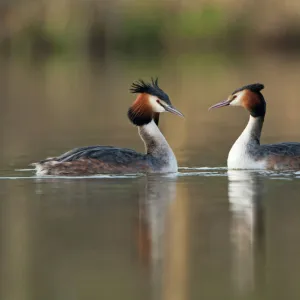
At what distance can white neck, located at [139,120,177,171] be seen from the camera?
1536 centimetres

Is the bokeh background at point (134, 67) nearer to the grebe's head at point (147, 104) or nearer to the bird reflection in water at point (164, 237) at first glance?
the grebe's head at point (147, 104)

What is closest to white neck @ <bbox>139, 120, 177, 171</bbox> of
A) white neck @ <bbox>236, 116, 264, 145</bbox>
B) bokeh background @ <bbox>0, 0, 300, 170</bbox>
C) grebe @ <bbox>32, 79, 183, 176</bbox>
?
grebe @ <bbox>32, 79, 183, 176</bbox>

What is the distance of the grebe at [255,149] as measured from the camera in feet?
51.0

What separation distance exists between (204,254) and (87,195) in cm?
314

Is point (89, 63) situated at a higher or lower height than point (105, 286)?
higher

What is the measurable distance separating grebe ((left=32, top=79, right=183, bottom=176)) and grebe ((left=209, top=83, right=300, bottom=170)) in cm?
96

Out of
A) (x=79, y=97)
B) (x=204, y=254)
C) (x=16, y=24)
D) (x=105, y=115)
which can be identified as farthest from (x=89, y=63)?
(x=204, y=254)

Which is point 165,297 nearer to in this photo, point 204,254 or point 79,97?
point 204,254

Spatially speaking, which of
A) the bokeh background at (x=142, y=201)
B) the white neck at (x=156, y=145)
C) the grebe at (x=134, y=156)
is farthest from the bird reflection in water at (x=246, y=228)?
the grebe at (x=134, y=156)

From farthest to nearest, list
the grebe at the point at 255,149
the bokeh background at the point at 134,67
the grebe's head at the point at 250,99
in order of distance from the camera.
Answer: the bokeh background at the point at 134,67 → the grebe's head at the point at 250,99 → the grebe at the point at 255,149

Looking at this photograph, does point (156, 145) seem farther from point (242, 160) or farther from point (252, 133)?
point (252, 133)

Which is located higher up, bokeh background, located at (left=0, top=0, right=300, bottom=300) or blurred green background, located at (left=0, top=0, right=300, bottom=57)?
blurred green background, located at (left=0, top=0, right=300, bottom=57)

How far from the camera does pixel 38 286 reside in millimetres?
9555

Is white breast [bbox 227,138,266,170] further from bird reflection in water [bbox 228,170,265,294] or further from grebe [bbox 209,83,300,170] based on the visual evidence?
bird reflection in water [bbox 228,170,265,294]
